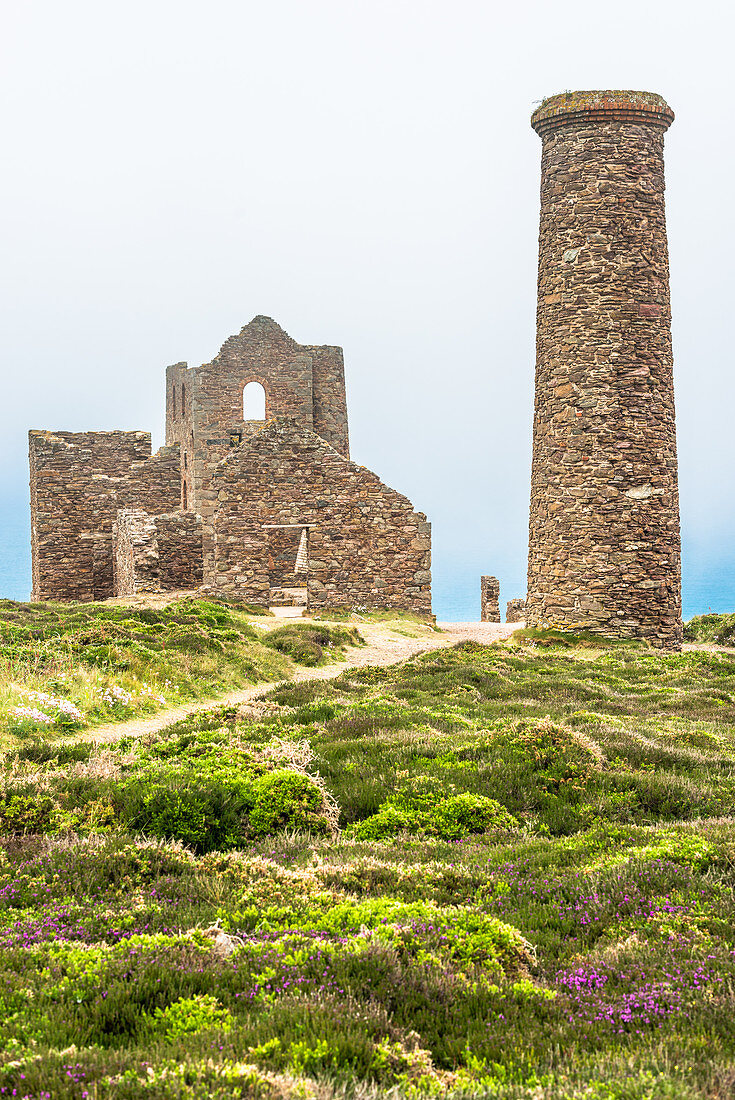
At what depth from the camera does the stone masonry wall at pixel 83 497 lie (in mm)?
31984

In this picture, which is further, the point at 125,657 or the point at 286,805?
the point at 125,657

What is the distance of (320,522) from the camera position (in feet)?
85.2

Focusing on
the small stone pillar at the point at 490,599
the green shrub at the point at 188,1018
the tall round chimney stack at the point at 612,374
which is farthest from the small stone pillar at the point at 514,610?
the green shrub at the point at 188,1018

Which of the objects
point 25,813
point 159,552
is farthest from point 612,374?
point 25,813

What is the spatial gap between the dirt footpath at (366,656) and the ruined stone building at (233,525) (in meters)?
2.40

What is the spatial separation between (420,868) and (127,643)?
420 inches

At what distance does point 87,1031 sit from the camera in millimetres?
3777

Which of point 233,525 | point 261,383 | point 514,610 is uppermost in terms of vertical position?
point 261,383

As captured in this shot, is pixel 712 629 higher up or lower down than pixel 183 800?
lower down

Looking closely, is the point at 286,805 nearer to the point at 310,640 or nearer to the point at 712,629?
the point at 310,640

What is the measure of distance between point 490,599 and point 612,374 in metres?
21.4

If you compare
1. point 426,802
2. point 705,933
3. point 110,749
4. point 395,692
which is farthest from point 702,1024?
point 395,692

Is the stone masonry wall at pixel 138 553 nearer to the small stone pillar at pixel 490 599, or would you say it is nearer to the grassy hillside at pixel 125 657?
the grassy hillside at pixel 125 657

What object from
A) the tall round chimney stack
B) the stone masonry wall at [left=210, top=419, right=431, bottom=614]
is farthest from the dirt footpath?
the tall round chimney stack
